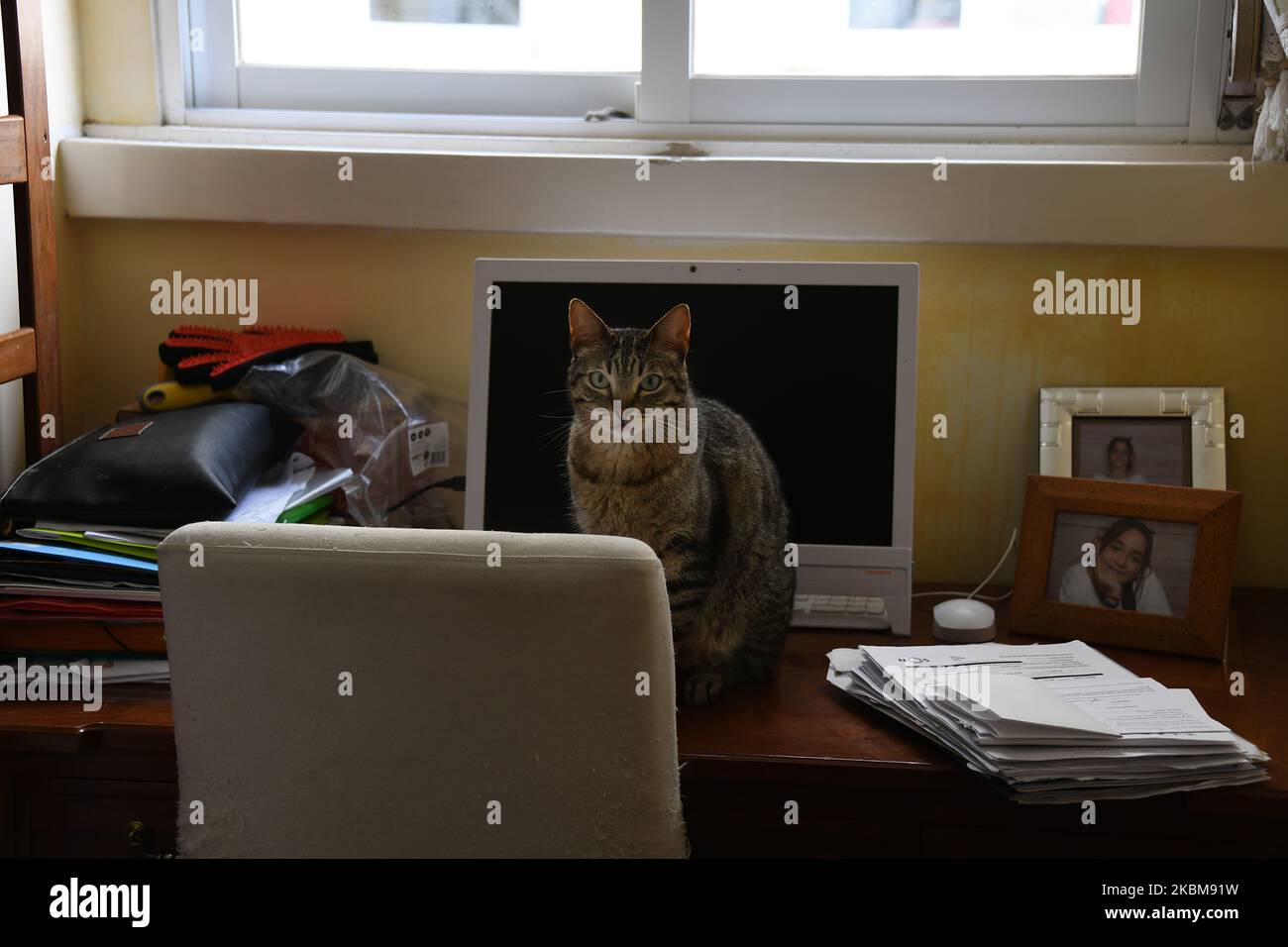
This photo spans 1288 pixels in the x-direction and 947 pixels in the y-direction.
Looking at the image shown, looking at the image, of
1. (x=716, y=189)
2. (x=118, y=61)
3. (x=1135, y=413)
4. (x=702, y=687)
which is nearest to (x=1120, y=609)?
(x=1135, y=413)

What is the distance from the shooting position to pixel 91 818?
127cm

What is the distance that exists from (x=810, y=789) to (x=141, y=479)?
799mm

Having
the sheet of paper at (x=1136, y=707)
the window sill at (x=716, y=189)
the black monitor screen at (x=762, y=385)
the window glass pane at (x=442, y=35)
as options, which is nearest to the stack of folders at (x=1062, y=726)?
the sheet of paper at (x=1136, y=707)

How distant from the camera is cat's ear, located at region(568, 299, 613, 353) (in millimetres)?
1302

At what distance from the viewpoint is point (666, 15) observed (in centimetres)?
169

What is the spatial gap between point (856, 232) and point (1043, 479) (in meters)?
0.40

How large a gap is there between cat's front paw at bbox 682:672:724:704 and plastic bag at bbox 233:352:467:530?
0.47 meters

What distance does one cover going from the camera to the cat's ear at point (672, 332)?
50.7 inches

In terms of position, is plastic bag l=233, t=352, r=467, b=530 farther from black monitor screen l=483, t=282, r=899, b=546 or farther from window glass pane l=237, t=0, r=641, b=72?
window glass pane l=237, t=0, r=641, b=72

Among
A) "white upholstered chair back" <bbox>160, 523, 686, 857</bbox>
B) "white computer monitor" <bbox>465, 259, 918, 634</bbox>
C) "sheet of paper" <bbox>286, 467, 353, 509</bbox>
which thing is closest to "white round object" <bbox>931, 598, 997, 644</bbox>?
"white computer monitor" <bbox>465, 259, 918, 634</bbox>

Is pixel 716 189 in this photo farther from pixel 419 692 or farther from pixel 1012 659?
pixel 419 692

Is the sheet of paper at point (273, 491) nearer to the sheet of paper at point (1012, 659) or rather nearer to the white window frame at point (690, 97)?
the white window frame at point (690, 97)
